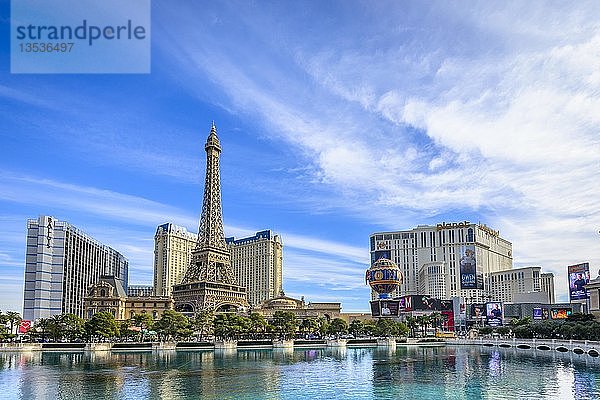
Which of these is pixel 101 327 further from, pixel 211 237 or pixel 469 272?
pixel 469 272

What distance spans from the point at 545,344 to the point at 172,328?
2546 inches

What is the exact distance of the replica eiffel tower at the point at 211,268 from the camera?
537 feet

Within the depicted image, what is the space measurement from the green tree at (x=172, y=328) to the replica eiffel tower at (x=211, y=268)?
149 ft

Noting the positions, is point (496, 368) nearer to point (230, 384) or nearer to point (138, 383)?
point (230, 384)

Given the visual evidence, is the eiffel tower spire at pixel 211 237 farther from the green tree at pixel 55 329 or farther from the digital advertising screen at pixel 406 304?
the green tree at pixel 55 329

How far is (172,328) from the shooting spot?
108812mm

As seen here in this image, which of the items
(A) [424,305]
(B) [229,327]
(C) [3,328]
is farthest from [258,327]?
(A) [424,305]

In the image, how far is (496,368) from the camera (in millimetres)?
71188

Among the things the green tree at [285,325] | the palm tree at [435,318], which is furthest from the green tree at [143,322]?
the palm tree at [435,318]

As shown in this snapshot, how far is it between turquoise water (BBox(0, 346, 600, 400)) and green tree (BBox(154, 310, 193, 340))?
17.7 m

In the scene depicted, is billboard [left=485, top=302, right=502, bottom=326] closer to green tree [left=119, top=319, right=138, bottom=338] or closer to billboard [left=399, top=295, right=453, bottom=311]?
billboard [left=399, top=295, right=453, bottom=311]

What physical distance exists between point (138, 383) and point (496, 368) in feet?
135

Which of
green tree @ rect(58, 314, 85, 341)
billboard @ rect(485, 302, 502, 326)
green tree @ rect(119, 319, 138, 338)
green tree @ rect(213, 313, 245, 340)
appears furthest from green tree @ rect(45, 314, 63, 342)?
billboard @ rect(485, 302, 502, 326)

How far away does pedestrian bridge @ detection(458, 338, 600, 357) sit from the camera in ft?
281
